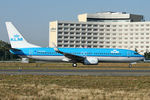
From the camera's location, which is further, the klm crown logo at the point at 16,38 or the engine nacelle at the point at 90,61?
the klm crown logo at the point at 16,38

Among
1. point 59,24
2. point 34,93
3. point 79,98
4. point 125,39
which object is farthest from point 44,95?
point 125,39

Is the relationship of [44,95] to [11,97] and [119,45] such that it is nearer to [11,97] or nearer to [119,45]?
[11,97]

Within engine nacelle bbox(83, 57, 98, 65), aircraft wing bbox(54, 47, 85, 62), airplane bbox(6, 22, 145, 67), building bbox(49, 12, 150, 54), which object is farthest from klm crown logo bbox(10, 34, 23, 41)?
building bbox(49, 12, 150, 54)

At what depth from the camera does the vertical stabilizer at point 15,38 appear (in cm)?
6316

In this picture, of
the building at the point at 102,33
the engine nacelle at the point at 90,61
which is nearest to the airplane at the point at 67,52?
the engine nacelle at the point at 90,61

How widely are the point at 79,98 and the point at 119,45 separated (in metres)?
181

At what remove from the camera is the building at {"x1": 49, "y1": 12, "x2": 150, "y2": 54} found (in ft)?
610

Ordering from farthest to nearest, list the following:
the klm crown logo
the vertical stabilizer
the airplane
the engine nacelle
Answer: the klm crown logo < the vertical stabilizer < the airplane < the engine nacelle

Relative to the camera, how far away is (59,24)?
184 m

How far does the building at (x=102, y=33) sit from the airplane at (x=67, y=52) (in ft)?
393

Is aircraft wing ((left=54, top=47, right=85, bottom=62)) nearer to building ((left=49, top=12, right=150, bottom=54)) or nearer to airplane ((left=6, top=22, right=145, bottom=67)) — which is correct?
airplane ((left=6, top=22, right=145, bottom=67))

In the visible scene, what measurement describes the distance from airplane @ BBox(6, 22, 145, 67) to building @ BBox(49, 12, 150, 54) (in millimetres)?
119781

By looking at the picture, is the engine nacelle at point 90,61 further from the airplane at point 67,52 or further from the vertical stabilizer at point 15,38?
the vertical stabilizer at point 15,38

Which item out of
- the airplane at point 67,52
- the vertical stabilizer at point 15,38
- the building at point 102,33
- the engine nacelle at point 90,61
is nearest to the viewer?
the engine nacelle at point 90,61
